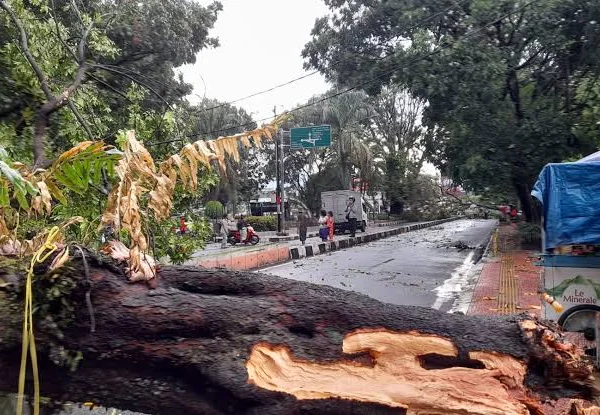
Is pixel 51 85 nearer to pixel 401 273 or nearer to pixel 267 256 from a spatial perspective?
pixel 401 273

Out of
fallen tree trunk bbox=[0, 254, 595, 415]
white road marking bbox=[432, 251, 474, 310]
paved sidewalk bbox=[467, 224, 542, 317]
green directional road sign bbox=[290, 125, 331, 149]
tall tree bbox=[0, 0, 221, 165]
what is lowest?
Result: white road marking bbox=[432, 251, 474, 310]

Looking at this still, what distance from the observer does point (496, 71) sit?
15000mm

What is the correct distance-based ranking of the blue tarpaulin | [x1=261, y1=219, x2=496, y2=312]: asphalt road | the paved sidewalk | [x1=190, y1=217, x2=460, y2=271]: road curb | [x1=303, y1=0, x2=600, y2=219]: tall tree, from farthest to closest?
[x1=303, y1=0, x2=600, y2=219]: tall tree
[x1=190, y1=217, x2=460, y2=271]: road curb
[x1=261, y1=219, x2=496, y2=312]: asphalt road
the paved sidewalk
the blue tarpaulin

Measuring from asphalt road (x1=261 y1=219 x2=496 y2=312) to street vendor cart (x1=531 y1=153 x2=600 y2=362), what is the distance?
310 cm

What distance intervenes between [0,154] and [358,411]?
166cm

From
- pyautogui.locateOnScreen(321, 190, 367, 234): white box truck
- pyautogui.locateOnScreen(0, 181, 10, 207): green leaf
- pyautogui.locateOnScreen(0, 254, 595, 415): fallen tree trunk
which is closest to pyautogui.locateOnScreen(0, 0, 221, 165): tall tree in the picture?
pyautogui.locateOnScreen(0, 181, 10, 207): green leaf

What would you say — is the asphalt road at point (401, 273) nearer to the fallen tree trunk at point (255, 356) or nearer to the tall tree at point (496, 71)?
the tall tree at point (496, 71)

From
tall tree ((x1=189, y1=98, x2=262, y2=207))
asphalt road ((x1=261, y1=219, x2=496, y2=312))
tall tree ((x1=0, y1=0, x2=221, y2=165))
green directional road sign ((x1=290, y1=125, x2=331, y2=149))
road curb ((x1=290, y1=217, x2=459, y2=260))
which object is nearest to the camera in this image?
tall tree ((x1=0, y1=0, x2=221, y2=165))

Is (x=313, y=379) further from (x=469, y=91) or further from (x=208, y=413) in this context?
(x=469, y=91)

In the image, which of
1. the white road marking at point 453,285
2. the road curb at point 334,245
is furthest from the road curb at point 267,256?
the white road marking at point 453,285

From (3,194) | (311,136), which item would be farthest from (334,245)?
(3,194)

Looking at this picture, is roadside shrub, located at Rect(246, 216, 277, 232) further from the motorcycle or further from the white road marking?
the white road marking

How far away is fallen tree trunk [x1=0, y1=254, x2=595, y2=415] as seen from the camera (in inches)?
81.9

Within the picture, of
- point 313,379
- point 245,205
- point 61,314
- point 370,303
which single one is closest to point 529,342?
point 370,303
